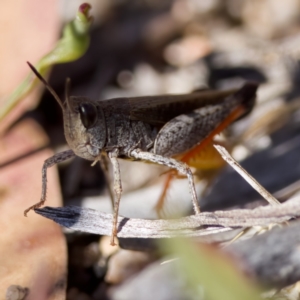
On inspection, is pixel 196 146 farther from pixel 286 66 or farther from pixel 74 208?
pixel 286 66

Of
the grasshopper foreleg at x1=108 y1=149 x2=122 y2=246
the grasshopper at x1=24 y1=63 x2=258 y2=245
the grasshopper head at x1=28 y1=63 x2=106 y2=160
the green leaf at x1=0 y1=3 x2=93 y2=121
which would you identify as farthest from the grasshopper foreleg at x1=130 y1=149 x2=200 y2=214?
the green leaf at x1=0 y1=3 x2=93 y2=121

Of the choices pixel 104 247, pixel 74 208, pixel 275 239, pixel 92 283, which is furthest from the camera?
pixel 104 247

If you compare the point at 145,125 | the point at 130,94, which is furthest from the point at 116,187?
the point at 130,94

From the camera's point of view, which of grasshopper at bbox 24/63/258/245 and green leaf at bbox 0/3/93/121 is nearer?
grasshopper at bbox 24/63/258/245

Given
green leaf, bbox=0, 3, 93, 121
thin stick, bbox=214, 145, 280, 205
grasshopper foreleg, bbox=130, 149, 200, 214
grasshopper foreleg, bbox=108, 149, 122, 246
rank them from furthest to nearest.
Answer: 1. green leaf, bbox=0, 3, 93, 121
2. grasshopper foreleg, bbox=130, 149, 200, 214
3. thin stick, bbox=214, 145, 280, 205
4. grasshopper foreleg, bbox=108, 149, 122, 246

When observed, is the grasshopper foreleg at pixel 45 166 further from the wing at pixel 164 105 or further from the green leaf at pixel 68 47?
the green leaf at pixel 68 47

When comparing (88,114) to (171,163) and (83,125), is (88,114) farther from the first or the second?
(171,163)

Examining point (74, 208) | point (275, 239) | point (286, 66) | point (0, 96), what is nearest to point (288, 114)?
point (286, 66)

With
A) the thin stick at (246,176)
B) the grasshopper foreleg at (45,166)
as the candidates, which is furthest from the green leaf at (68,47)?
the thin stick at (246,176)

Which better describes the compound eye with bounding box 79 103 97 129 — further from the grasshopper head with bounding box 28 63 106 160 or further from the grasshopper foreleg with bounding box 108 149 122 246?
the grasshopper foreleg with bounding box 108 149 122 246
